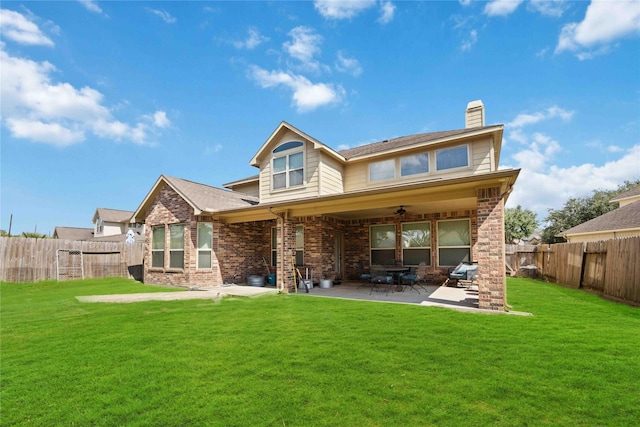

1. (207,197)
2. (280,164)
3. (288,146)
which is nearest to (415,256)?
(280,164)

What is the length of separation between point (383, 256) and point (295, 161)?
18.3 ft

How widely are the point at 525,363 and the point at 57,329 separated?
8.25 m

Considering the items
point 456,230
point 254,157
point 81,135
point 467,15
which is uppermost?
point 467,15

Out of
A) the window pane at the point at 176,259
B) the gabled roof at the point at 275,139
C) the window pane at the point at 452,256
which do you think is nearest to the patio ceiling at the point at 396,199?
the window pane at the point at 452,256

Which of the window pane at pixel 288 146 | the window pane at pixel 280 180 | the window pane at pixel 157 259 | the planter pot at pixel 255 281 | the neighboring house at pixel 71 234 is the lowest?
the planter pot at pixel 255 281

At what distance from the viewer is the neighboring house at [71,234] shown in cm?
3409

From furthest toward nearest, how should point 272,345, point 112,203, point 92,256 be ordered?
point 112,203, point 92,256, point 272,345

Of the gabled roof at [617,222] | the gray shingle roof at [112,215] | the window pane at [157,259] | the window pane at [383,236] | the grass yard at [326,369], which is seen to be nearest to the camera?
the grass yard at [326,369]

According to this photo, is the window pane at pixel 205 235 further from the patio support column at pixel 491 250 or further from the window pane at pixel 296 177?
the patio support column at pixel 491 250

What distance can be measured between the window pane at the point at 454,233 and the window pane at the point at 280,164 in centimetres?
686

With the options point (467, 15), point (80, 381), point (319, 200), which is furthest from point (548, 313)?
point (467, 15)

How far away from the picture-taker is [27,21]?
9.88m

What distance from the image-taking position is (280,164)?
13.4 m

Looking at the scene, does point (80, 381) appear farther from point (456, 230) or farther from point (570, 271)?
point (570, 271)
